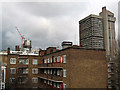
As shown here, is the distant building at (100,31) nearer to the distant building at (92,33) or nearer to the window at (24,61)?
the distant building at (92,33)

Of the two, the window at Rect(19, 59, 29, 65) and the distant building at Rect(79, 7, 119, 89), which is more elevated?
the distant building at Rect(79, 7, 119, 89)

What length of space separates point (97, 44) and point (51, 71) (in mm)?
69296

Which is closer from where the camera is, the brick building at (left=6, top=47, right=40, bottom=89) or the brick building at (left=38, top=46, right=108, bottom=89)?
the brick building at (left=38, top=46, right=108, bottom=89)

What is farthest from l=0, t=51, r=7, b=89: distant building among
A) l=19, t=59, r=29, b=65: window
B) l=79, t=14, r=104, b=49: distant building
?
l=79, t=14, r=104, b=49: distant building

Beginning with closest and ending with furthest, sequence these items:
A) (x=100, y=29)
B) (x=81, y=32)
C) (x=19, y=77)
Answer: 1. (x=19, y=77)
2. (x=100, y=29)
3. (x=81, y=32)

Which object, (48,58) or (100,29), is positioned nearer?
(48,58)

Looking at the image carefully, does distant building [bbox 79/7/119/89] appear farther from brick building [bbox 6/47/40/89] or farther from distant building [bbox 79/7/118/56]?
brick building [bbox 6/47/40/89]

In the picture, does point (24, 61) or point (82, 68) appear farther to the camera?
point (24, 61)

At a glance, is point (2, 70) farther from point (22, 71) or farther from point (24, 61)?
point (24, 61)

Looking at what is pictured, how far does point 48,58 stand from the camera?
37.0 m

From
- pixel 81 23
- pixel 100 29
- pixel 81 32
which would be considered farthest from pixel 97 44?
pixel 81 23

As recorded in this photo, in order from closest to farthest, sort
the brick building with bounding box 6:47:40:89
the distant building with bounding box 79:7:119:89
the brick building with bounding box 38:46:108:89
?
1. the brick building with bounding box 38:46:108:89
2. the brick building with bounding box 6:47:40:89
3. the distant building with bounding box 79:7:119:89

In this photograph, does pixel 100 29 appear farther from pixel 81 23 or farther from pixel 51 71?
pixel 51 71

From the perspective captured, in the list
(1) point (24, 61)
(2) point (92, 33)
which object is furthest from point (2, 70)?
(2) point (92, 33)
